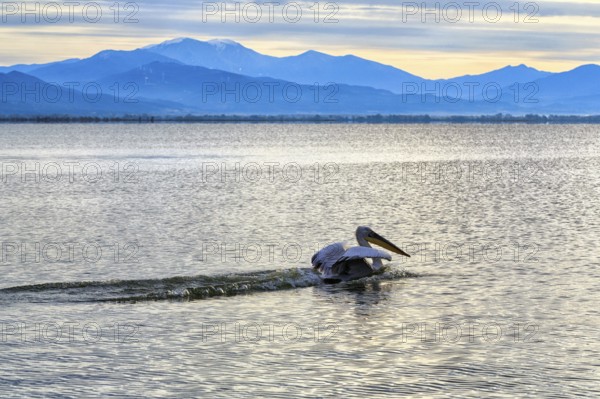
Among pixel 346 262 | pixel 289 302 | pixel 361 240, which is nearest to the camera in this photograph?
pixel 289 302

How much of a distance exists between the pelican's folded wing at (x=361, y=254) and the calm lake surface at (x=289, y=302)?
0.58 metres

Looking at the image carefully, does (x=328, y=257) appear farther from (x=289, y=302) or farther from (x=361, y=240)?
(x=289, y=302)

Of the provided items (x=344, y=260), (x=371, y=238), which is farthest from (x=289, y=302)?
(x=371, y=238)

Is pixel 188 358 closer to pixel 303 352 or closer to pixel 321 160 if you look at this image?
pixel 303 352

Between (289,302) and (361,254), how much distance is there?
3.32 m

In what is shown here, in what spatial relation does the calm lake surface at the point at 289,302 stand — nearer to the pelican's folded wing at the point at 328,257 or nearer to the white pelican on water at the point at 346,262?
Result: the white pelican on water at the point at 346,262

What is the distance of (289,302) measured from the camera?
70.8 feet

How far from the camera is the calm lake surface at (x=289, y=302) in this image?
1529 cm

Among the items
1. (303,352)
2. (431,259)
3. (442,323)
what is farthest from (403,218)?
(303,352)

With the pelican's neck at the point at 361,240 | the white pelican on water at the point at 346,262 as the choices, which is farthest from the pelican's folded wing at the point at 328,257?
the pelican's neck at the point at 361,240

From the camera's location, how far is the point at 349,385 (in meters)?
→ 14.8

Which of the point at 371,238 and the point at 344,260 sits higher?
the point at 371,238

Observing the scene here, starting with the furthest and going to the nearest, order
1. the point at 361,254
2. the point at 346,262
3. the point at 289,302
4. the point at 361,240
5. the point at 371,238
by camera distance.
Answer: the point at 371,238
the point at 361,240
the point at 346,262
the point at 361,254
the point at 289,302

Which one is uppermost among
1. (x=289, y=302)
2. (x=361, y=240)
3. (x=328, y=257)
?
(x=361, y=240)
